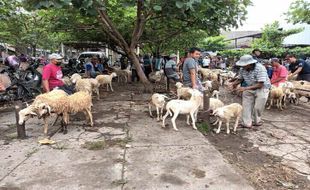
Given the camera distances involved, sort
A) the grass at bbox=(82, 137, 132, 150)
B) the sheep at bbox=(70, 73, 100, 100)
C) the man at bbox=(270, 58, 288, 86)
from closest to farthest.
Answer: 1. the grass at bbox=(82, 137, 132, 150)
2. the man at bbox=(270, 58, 288, 86)
3. the sheep at bbox=(70, 73, 100, 100)

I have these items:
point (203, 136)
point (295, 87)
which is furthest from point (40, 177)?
point (295, 87)

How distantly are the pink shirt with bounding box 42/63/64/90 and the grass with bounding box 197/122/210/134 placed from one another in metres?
3.52

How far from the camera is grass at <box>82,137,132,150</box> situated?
591cm

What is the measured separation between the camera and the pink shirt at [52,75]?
24.5 ft

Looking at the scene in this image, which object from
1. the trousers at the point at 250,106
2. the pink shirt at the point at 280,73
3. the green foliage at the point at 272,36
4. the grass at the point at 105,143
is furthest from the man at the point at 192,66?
the green foliage at the point at 272,36

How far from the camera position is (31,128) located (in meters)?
7.38

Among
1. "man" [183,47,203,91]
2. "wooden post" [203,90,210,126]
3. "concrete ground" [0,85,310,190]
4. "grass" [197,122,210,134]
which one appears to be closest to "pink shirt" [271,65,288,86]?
"concrete ground" [0,85,310,190]

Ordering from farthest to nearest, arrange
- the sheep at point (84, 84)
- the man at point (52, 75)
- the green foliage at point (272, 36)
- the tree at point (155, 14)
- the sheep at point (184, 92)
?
the green foliage at point (272, 36)
the sheep at point (84, 84)
the sheep at point (184, 92)
the tree at point (155, 14)
the man at point (52, 75)

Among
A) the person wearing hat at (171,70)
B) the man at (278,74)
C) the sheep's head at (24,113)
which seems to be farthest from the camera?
the person wearing hat at (171,70)

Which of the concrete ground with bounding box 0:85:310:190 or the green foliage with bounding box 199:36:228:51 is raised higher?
the green foliage with bounding box 199:36:228:51

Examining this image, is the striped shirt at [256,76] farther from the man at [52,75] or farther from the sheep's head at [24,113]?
the sheep's head at [24,113]

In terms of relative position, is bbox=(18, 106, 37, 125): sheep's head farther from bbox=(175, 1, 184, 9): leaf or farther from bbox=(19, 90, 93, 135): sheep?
bbox=(175, 1, 184, 9): leaf

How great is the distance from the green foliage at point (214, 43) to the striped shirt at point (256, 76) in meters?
37.1

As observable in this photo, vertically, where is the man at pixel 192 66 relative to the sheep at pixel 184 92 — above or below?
above
